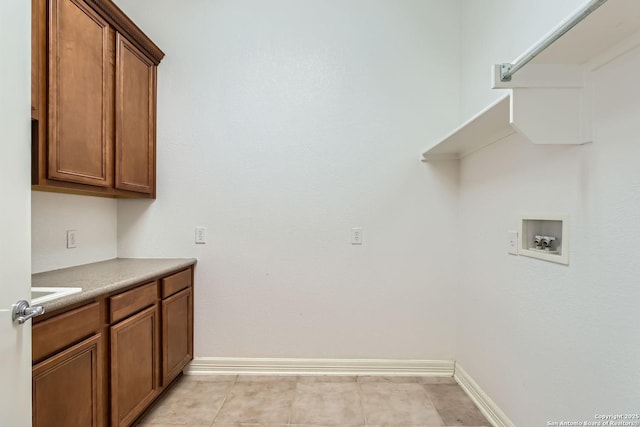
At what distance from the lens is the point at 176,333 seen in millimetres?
2275

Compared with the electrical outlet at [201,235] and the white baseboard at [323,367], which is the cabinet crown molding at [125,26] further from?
the white baseboard at [323,367]

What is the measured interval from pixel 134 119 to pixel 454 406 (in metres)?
2.78

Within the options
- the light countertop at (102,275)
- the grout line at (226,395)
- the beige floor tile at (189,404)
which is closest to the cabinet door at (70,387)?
the light countertop at (102,275)

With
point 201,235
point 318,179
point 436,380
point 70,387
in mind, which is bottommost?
point 436,380

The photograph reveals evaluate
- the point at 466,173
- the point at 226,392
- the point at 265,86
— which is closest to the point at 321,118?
the point at 265,86

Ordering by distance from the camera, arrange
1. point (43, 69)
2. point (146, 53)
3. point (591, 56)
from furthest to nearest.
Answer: point (146, 53) < point (43, 69) < point (591, 56)

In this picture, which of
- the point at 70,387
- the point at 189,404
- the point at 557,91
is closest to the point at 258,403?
the point at 189,404

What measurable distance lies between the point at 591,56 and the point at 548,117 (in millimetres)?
232

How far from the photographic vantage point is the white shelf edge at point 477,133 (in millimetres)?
1526

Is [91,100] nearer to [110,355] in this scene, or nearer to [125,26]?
[125,26]

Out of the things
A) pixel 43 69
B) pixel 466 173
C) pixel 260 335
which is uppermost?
pixel 43 69

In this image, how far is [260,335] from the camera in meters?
2.55

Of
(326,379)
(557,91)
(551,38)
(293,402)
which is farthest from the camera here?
(326,379)

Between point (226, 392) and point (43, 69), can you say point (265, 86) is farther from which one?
point (226, 392)
